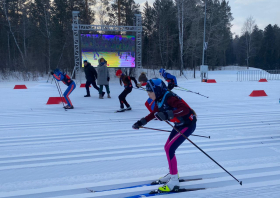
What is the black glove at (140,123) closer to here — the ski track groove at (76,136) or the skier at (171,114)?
the skier at (171,114)

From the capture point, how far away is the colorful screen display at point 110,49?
20.5 metres

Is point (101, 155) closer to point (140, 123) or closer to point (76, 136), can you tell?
point (76, 136)

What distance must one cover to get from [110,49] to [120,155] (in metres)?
17.3

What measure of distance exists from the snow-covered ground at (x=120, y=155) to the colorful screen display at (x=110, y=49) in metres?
12.8

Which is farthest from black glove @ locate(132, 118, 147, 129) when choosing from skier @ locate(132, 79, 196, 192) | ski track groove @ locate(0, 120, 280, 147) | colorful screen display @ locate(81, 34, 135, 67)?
colorful screen display @ locate(81, 34, 135, 67)

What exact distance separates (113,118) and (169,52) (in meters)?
34.3

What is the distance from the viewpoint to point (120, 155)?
475 centimetres

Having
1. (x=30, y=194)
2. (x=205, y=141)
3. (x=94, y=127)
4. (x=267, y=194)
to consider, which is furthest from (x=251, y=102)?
(x=30, y=194)

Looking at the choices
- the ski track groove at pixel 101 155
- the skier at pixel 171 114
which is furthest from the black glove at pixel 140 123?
the ski track groove at pixel 101 155

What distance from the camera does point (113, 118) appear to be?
8.20 meters

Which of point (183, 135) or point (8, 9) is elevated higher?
point (8, 9)

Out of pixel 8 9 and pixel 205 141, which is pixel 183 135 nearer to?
pixel 205 141

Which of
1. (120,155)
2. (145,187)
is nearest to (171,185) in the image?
(145,187)

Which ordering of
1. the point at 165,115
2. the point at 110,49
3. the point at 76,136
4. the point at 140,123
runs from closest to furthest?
1. the point at 165,115
2. the point at 140,123
3. the point at 76,136
4. the point at 110,49
